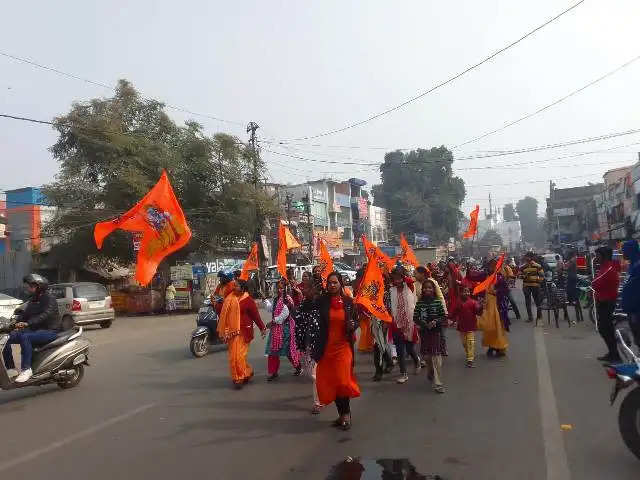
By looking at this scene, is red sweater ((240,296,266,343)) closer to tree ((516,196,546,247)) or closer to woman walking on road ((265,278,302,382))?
woman walking on road ((265,278,302,382))

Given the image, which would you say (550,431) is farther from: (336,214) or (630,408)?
(336,214)

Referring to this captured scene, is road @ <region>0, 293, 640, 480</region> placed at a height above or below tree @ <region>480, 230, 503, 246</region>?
below

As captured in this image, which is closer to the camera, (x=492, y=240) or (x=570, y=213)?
(x=570, y=213)

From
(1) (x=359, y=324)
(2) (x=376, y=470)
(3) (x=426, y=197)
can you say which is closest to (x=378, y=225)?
(3) (x=426, y=197)

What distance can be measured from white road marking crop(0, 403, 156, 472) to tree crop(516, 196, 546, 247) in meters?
135

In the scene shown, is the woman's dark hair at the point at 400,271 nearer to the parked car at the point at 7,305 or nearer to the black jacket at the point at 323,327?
the black jacket at the point at 323,327

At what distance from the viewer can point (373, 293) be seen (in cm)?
736

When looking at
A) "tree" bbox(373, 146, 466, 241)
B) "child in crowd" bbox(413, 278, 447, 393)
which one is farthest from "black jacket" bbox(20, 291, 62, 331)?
"tree" bbox(373, 146, 466, 241)

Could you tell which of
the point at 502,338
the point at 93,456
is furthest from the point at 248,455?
the point at 502,338

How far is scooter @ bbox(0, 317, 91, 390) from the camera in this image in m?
7.08

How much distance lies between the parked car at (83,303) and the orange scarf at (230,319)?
10.4 meters

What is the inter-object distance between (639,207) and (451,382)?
31980 mm

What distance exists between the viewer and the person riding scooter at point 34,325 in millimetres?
7164

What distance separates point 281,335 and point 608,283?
472 centimetres
